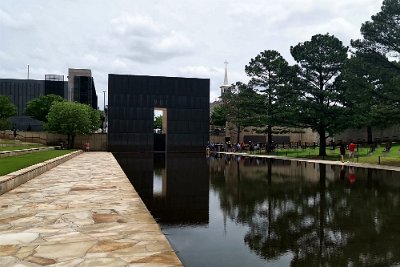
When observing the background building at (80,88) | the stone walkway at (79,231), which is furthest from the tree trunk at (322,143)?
the background building at (80,88)

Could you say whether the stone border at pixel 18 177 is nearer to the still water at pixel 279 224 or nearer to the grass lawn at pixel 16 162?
the grass lawn at pixel 16 162

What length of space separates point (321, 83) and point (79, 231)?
115ft

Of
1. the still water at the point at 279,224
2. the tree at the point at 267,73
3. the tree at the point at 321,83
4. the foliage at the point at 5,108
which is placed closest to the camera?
the still water at the point at 279,224

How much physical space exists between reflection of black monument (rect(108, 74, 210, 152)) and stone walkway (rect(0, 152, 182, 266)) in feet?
160

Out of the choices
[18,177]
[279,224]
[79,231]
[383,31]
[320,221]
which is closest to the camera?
[79,231]

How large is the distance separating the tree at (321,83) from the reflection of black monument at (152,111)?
2623 cm

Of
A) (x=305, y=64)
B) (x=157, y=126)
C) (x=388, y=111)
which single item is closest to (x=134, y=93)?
(x=305, y=64)

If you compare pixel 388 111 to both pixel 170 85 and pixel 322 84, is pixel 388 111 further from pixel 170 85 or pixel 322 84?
pixel 170 85

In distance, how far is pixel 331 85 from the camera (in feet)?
125

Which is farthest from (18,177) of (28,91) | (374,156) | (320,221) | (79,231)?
(28,91)

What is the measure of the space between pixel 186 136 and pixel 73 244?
56.1m

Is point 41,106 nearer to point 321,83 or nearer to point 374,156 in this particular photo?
point 321,83

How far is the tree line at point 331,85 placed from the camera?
27641mm

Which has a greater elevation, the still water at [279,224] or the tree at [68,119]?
the tree at [68,119]
